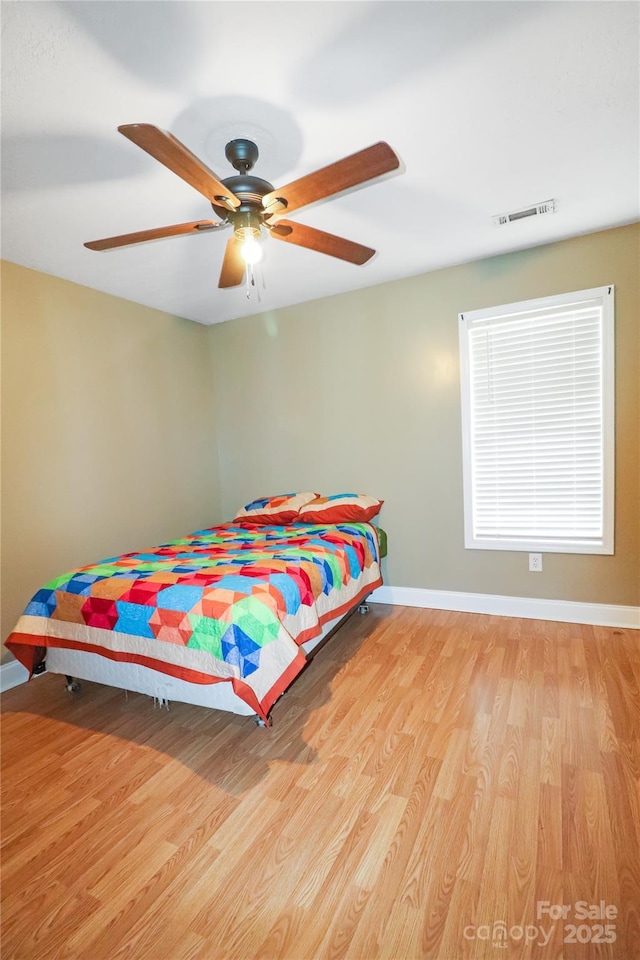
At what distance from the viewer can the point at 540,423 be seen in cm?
295

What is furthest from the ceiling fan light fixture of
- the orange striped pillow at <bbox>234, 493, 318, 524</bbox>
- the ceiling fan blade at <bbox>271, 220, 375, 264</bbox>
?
the orange striped pillow at <bbox>234, 493, 318, 524</bbox>

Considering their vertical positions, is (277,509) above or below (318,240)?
below

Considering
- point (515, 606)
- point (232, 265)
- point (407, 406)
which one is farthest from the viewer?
point (407, 406)

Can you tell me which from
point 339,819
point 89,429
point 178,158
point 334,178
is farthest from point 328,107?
point 339,819

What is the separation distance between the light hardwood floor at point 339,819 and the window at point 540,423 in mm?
920

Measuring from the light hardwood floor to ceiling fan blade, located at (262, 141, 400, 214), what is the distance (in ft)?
7.10

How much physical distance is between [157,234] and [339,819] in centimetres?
230

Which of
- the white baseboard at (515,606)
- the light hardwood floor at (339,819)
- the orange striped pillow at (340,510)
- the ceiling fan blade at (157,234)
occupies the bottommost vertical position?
the light hardwood floor at (339,819)

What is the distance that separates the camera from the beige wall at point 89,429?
2637 millimetres

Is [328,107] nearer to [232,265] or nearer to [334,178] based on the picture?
[334,178]

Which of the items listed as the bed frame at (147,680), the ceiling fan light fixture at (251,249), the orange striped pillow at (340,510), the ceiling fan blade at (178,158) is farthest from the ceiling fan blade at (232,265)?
the bed frame at (147,680)

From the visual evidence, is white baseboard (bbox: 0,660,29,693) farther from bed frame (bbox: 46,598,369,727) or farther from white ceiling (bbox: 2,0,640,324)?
white ceiling (bbox: 2,0,640,324)

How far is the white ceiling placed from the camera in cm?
128

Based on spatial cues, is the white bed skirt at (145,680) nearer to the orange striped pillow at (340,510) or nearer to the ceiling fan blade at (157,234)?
the orange striped pillow at (340,510)
